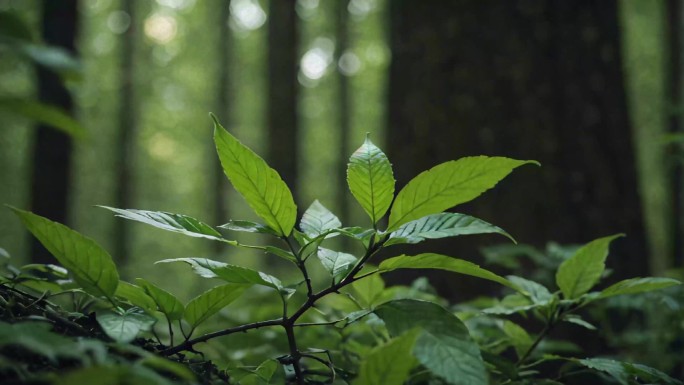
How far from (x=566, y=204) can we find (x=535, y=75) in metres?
0.67

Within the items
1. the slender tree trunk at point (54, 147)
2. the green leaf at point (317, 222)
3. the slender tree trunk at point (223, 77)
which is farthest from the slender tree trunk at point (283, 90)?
the slender tree trunk at point (223, 77)

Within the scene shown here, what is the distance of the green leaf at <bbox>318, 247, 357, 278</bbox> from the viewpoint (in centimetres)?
101

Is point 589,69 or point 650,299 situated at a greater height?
point 589,69

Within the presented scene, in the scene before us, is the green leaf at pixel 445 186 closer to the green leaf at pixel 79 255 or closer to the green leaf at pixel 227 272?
the green leaf at pixel 227 272

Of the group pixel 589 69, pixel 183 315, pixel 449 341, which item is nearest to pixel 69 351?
pixel 183 315

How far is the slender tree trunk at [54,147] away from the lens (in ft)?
16.4

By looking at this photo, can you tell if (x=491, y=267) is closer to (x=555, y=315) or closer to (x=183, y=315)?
(x=555, y=315)

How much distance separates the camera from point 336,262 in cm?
105

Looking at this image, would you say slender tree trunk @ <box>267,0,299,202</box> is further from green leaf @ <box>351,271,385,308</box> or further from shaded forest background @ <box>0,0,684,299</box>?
green leaf @ <box>351,271,385,308</box>

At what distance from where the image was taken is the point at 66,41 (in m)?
5.16

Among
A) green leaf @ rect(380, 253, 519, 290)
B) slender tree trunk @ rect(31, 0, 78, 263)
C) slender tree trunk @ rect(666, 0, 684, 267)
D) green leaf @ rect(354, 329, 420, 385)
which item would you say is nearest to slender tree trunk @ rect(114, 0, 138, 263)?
slender tree trunk @ rect(31, 0, 78, 263)

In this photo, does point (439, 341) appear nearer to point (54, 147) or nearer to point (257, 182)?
point (257, 182)

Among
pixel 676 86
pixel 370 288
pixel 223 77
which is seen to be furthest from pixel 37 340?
pixel 223 77

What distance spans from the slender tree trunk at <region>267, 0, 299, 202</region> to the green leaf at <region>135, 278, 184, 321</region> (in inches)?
236
